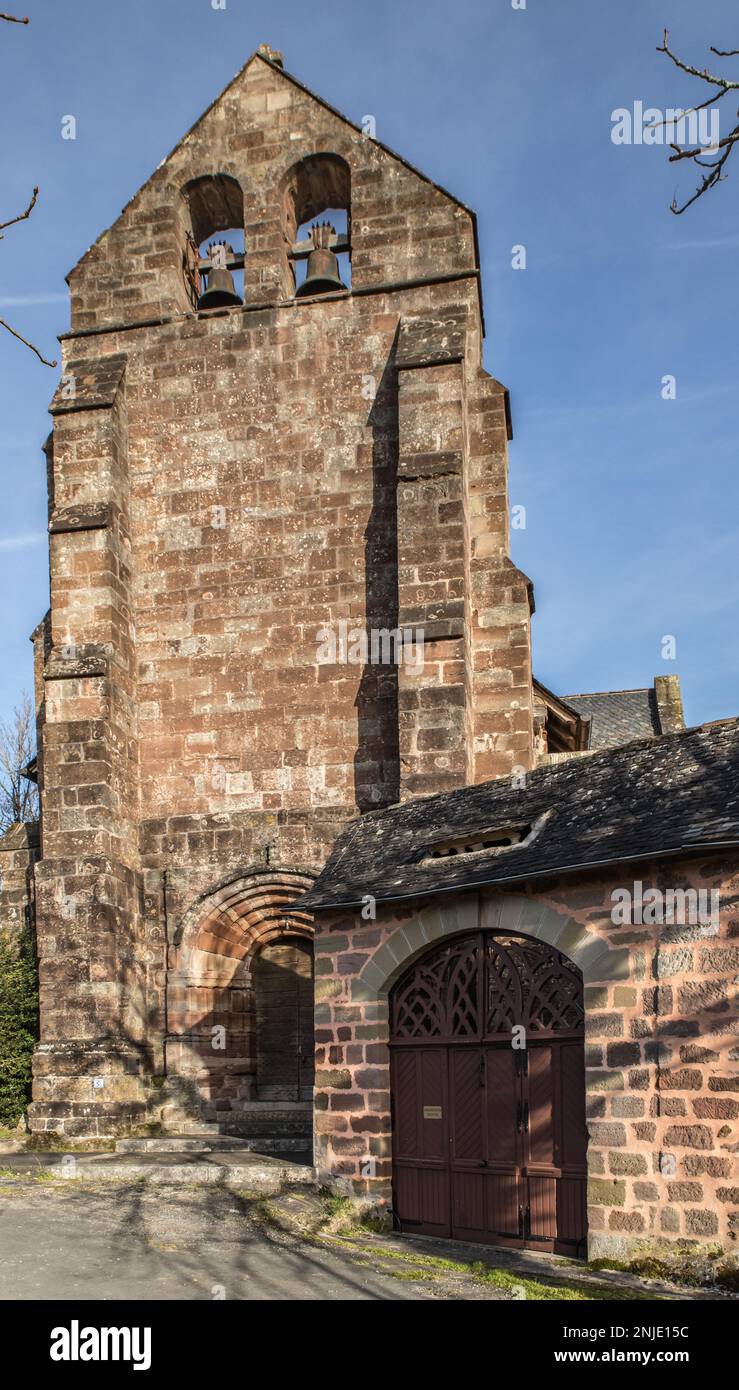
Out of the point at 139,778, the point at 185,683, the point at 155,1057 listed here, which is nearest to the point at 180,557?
the point at 185,683

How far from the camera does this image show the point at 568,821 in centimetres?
991

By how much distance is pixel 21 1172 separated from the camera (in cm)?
1207

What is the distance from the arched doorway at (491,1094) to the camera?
30.0 ft

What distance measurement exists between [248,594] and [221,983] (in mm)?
4425

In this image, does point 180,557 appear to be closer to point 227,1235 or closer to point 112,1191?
point 112,1191

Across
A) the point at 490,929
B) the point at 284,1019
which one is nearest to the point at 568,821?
the point at 490,929

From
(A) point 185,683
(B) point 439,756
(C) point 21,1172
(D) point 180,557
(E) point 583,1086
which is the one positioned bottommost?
(C) point 21,1172

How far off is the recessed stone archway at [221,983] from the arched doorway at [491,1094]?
196 inches

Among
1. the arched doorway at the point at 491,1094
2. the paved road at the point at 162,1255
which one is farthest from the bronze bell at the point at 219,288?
the paved road at the point at 162,1255

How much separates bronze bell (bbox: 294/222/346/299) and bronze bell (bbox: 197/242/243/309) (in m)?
0.82

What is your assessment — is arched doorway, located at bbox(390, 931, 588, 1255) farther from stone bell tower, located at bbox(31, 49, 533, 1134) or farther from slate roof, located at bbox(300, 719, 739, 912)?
stone bell tower, located at bbox(31, 49, 533, 1134)

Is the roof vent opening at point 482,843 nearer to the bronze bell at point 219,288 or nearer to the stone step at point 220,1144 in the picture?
the stone step at point 220,1144

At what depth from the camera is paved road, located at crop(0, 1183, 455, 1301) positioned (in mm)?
7367

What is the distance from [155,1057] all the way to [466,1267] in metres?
7.29
